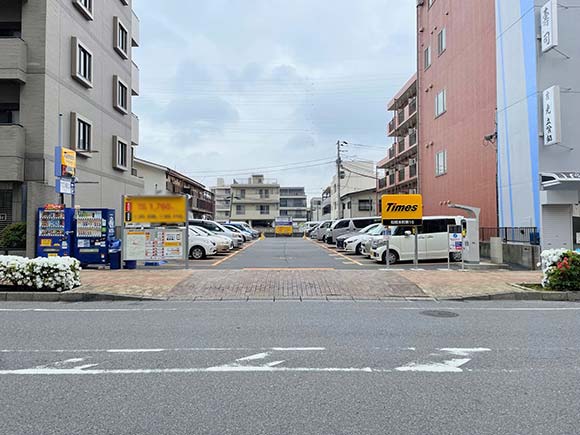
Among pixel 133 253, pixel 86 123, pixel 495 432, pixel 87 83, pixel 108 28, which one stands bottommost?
pixel 495 432

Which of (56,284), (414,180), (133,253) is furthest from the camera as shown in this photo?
(414,180)

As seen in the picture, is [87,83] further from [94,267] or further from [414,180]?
[414,180]

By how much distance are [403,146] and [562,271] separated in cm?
2610

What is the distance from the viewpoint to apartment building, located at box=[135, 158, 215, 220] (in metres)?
41.7

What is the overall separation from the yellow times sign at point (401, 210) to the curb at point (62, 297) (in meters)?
7.75

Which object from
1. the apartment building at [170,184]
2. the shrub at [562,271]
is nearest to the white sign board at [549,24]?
the shrub at [562,271]

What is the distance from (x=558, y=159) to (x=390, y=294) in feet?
31.0

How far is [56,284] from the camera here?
9.81 meters

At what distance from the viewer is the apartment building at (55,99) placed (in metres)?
16.0

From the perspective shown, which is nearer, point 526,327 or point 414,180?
point 526,327

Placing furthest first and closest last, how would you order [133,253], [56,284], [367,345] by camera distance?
[133,253]
[56,284]
[367,345]

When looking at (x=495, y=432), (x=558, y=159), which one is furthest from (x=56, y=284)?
(x=558, y=159)

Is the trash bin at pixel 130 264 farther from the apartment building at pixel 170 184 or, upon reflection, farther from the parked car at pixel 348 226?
the apartment building at pixel 170 184

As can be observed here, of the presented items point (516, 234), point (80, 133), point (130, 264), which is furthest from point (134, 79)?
point (516, 234)
